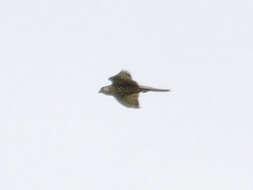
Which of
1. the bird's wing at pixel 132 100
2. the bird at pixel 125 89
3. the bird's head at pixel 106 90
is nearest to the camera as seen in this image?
the bird at pixel 125 89

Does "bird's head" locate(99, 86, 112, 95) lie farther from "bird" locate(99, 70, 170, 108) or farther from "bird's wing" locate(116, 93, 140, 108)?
"bird's wing" locate(116, 93, 140, 108)

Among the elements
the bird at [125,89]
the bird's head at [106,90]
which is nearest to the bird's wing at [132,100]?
the bird at [125,89]

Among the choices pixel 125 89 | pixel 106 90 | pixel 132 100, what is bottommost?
pixel 132 100

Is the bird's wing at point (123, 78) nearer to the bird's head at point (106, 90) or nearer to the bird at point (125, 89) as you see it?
the bird at point (125, 89)

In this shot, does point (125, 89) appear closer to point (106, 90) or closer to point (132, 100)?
point (132, 100)

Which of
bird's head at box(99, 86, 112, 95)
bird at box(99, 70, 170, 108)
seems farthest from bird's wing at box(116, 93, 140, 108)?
bird's head at box(99, 86, 112, 95)

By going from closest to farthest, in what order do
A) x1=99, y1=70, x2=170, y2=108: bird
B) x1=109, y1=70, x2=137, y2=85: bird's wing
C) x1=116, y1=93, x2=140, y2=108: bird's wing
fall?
x1=109, y1=70, x2=137, y2=85: bird's wing
x1=99, y1=70, x2=170, y2=108: bird
x1=116, y1=93, x2=140, y2=108: bird's wing

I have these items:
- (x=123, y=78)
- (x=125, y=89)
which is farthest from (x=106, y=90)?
(x=123, y=78)
